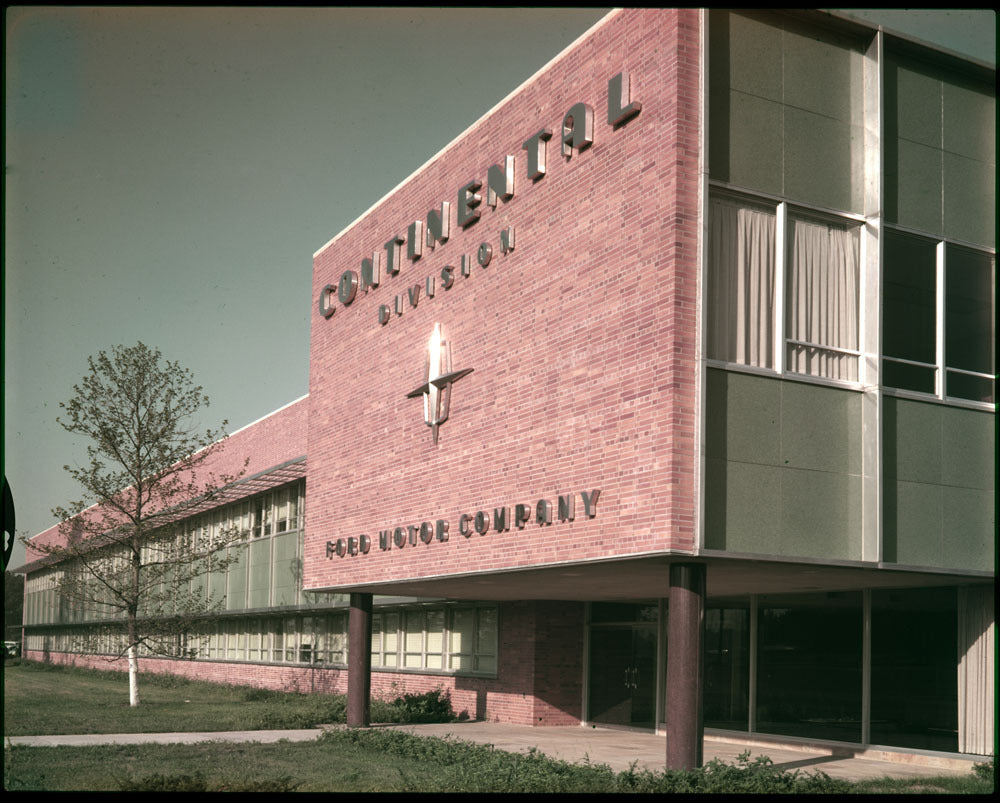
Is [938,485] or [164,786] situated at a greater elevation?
[938,485]

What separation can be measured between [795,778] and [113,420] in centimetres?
2337

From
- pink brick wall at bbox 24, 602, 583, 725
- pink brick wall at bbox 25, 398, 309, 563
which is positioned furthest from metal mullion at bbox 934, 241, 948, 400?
pink brick wall at bbox 25, 398, 309, 563

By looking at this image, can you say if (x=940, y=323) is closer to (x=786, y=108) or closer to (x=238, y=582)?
(x=786, y=108)

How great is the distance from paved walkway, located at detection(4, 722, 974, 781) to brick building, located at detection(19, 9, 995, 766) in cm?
45

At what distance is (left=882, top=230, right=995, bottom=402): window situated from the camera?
17359 millimetres

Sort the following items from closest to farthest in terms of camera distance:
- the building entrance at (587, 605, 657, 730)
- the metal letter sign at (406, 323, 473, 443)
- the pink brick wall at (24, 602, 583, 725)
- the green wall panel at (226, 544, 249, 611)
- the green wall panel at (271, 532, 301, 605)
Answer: the metal letter sign at (406, 323, 473, 443) < the building entrance at (587, 605, 657, 730) < the pink brick wall at (24, 602, 583, 725) < the green wall panel at (271, 532, 301, 605) < the green wall panel at (226, 544, 249, 611)

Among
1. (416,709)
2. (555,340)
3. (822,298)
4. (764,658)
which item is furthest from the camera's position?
(416,709)

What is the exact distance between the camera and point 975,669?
17969 mm

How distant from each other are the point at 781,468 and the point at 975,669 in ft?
16.5

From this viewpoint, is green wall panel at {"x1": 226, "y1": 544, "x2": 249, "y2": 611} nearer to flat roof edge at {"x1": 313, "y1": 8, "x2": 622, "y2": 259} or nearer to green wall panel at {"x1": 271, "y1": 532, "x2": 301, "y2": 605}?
green wall panel at {"x1": 271, "y1": 532, "x2": 301, "y2": 605}

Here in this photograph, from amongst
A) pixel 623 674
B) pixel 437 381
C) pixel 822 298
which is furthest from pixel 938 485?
pixel 623 674

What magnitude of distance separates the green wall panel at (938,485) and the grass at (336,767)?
303 centimetres

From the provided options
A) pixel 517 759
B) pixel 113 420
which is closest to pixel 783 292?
pixel 517 759

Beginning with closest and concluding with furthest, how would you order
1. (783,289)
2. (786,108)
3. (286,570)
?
(783,289) < (786,108) < (286,570)
